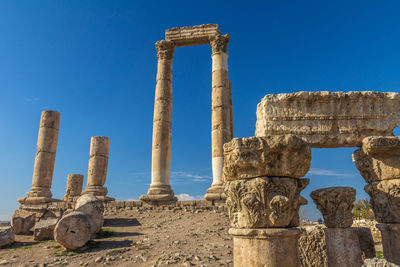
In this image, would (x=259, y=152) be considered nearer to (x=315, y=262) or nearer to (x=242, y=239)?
(x=242, y=239)

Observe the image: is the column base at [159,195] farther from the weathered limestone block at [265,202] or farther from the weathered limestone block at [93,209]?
the weathered limestone block at [265,202]

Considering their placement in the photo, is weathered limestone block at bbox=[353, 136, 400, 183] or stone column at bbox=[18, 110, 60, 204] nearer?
weathered limestone block at bbox=[353, 136, 400, 183]

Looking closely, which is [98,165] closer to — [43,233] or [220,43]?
[43,233]

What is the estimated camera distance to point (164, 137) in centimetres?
1619

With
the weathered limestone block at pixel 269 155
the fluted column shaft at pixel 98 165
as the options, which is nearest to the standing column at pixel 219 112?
the fluted column shaft at pixel 98 165

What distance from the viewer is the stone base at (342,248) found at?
484 centimetres

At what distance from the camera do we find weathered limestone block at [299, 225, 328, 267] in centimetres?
496

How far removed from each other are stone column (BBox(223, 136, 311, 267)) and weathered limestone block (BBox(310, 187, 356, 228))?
1.66 metres

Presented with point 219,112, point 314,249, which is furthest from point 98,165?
point 314,249

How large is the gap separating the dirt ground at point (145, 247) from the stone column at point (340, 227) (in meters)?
→ 2.60

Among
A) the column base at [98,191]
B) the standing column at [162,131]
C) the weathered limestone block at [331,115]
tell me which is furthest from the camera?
the column base at [98,191]

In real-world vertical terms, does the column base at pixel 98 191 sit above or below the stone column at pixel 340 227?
above

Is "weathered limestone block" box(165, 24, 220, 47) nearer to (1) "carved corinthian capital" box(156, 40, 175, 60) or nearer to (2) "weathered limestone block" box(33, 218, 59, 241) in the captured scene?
(1) "carved corinthian capital" box(156, 40, 175, 60)

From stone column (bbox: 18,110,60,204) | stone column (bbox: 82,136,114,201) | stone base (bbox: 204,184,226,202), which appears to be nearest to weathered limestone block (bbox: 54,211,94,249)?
stone base (bbox: 204,184,226,202)
